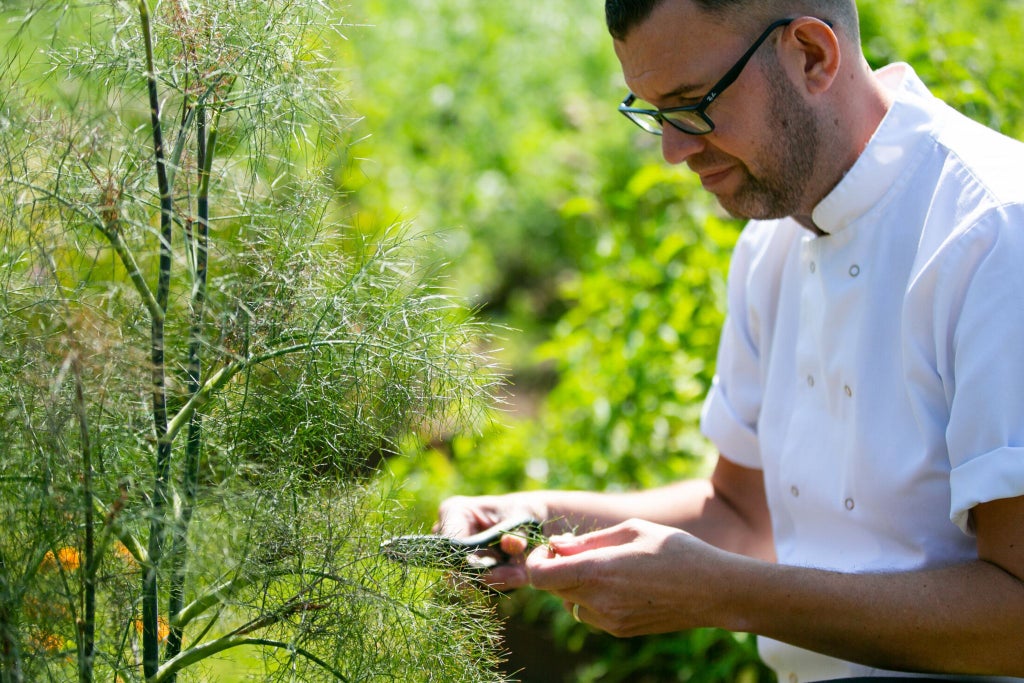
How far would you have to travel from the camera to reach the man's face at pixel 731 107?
68.8 inches

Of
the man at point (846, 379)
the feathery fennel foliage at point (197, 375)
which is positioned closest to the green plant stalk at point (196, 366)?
the feathery fennel foliage at point (197, 375)

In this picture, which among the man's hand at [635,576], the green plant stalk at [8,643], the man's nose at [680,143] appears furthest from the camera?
the man's nose at [680,143]

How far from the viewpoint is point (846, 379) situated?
1.86 m

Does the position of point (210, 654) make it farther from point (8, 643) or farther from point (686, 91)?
point (686, 91)

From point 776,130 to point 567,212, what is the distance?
211 centimetres

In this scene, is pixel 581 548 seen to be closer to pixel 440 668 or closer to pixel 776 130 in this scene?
pixel 440 668

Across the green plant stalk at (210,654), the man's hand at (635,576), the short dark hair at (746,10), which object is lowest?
the man's hand at (635,576)

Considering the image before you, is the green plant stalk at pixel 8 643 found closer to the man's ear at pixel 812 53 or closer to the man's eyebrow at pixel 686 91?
the man's eyebrow at pixel 686 91

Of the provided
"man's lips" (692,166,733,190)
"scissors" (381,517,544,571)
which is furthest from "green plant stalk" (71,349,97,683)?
"man's lips" (692,166,733,190)

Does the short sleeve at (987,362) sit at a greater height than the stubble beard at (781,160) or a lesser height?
lesser

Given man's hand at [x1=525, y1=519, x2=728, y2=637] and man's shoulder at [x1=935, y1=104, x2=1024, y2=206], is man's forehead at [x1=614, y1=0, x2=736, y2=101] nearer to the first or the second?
man's shoulder at [x1=935, y1=104, x2=1024, y2=206]

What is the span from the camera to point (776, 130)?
5.91 ft

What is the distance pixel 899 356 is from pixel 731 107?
0.51 metres

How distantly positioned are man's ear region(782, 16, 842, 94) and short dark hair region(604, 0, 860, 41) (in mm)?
39
